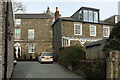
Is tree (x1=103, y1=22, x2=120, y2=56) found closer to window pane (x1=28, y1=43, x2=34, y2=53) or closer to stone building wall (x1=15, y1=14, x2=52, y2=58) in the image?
stone building wall (x1=15, y1=14, x2=52, y2=58)

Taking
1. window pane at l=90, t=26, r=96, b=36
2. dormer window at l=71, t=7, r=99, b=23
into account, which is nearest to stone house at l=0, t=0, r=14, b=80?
dormer window at l=71, t=7, r=99, b=23

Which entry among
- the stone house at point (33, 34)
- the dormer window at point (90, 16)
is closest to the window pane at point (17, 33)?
the stone house at point (33, 34)

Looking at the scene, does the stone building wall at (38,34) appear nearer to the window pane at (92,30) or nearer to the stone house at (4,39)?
the window pane at (92,30)

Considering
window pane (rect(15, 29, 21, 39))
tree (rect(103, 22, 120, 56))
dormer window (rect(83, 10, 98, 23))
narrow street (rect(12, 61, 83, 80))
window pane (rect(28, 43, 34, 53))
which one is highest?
dormer window (rect(83, 10, 98, 23))

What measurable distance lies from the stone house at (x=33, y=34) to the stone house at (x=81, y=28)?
637 cm

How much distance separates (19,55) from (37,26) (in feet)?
21.4

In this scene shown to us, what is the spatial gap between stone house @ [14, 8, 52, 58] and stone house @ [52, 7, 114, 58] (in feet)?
20.9

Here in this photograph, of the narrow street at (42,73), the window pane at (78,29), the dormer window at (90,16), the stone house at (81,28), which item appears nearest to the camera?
the narrow street at (42,73)

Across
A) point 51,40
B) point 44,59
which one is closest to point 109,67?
point 44,59

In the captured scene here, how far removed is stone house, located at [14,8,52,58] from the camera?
30922 mm

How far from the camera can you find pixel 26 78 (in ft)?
36.6

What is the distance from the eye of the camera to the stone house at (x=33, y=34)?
101ft

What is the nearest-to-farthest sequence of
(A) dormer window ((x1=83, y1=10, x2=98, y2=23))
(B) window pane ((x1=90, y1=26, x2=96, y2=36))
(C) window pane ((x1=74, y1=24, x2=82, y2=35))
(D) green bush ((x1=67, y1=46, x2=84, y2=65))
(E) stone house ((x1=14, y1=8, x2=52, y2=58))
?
1. (D) green bush ((x1=67, y1=46, x2=84, y2=65))
2. (C) window pane ((x1=74, y1=24, x2=82, y2=35))
3. (B) window pane ((x1=90, y1=26, x2=96, y2=36))
4. (A) dormer window ((x1=83, y1=10, x2=98, y2=23))
5. (E) stone house ((x1=14, y1=8, x2=52, y2=58))

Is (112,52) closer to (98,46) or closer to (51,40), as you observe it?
(98,46)
